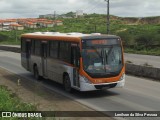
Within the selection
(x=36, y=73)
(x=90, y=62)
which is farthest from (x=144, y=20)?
(x=90, y=62)

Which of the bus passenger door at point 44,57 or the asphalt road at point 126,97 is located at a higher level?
the bus passenger door at point 44,57

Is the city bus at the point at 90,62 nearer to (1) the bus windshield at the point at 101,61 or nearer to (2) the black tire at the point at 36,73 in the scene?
(1) the bus windshield at the point at 101,61

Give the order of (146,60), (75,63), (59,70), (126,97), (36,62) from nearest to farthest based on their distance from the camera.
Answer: (126,97) → (75,63) → (59,70) → (36,62) → (146,60)

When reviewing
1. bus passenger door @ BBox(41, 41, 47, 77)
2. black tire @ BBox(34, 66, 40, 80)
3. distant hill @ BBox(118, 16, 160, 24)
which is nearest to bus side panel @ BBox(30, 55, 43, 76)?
black tire @ BBox(34, 66, 40, 80)

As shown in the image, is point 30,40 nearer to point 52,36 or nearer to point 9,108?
point 52,36

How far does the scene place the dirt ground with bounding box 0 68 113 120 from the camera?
1411cm

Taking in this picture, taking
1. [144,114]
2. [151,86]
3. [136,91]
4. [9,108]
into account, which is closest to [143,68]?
[151,86]

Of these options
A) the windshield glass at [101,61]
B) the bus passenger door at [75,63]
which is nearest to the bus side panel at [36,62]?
the bus passenger door at [75,63]

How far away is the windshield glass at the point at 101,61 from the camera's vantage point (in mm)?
16234

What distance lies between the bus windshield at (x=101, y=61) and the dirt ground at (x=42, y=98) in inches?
62.6

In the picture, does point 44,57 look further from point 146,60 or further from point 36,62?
point 146,60

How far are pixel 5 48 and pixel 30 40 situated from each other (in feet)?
127

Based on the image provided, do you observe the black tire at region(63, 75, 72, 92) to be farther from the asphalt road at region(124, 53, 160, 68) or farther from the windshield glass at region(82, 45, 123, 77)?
the asphalt road at region(124, 53, 160, 68)

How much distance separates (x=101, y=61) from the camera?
53.6 feet
